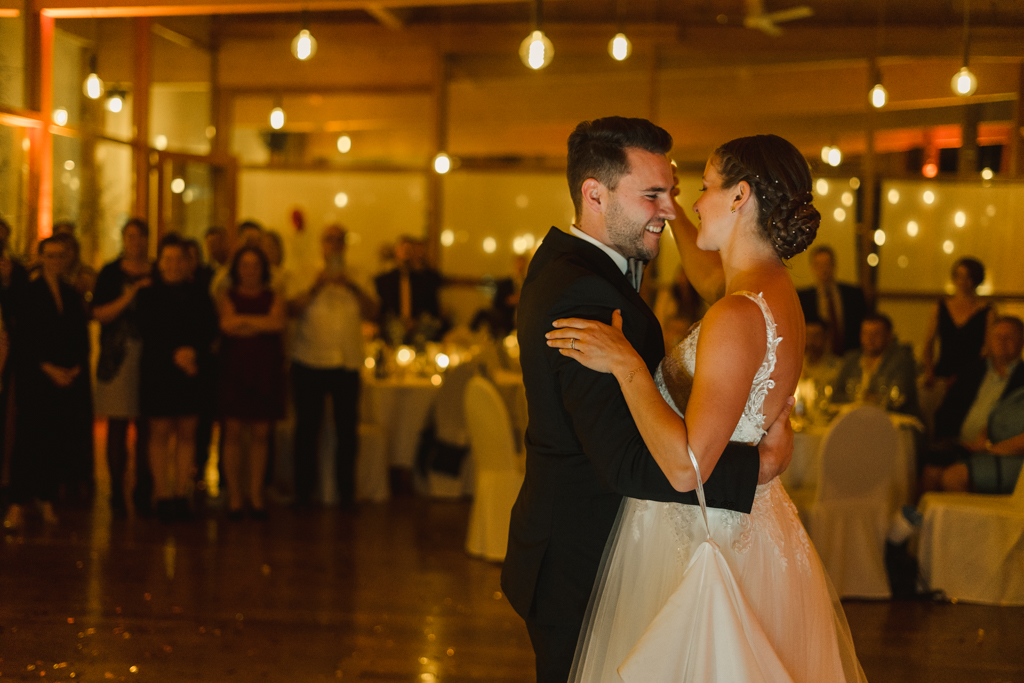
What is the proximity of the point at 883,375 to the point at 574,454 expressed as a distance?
14.3ft

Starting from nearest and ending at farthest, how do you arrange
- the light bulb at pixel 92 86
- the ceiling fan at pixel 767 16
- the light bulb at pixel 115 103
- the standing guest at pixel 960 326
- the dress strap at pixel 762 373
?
the dress strap at pixel 762 373
the standing guest at pixel 960 326
the light bulb at pixel 92 86
the ceiling fan at pixel 767 16
the light bulb at pixel 115 103

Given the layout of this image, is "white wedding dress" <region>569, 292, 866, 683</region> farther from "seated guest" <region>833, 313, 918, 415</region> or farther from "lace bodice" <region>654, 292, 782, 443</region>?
"seated guest" <region>833, 313, 918, 415</region>

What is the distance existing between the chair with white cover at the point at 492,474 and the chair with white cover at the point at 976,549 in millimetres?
2013

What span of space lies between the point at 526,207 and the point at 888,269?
3.62 meters

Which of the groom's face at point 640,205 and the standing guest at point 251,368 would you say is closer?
the groom's face at point 640,205

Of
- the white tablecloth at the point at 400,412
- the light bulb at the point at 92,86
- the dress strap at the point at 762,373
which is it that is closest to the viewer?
the dress strap at the point at 762,373

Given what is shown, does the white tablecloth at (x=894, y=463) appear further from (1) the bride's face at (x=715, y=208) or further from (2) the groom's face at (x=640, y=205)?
(2) the groom's face at (x=640, y=205)

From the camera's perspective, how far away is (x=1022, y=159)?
871 cm

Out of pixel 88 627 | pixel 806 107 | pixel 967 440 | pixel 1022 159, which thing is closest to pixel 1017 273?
pixel 1022 159

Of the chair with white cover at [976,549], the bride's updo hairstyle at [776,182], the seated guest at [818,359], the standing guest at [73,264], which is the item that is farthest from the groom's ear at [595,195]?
the standing guest at [73,264]

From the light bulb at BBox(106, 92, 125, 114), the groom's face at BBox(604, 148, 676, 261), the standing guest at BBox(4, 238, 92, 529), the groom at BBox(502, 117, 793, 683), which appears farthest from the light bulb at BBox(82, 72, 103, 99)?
the groom's face at BBox(604, 148, 676, 261)

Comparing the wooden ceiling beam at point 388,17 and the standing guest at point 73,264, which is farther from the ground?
the wooden ceiling beam at point 388,17

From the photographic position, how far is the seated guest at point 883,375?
5488 millimetres

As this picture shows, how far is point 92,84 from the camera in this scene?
7.12 m
